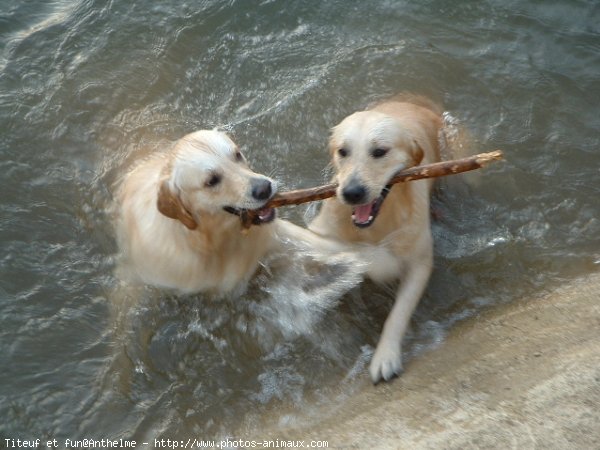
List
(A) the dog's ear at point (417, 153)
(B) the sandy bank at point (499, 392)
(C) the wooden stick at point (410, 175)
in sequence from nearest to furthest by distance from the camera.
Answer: (B) the sandy bank at point (499, 392) → (C) the wooden stick at point (410, 175) → (A) the dog's ear at point (417, 153)

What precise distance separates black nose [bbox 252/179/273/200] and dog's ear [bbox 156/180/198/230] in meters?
0.44

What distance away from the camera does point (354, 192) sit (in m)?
4.38

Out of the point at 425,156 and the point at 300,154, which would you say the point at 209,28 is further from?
the point at 425,156

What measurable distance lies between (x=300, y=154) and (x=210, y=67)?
4.67 ft

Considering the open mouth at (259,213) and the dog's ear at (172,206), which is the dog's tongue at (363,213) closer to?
the open mouth at (259,213)

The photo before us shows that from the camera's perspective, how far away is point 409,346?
175 inches

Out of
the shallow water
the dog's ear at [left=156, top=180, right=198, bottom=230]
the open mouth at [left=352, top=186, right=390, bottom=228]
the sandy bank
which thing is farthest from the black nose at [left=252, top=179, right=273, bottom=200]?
the sandy bank

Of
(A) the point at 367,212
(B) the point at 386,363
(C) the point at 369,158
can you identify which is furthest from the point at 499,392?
(C) the point at 369,158

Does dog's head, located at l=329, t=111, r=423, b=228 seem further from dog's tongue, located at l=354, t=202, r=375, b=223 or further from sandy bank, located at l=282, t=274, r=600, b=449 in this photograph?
sandy bank, located at l=282, t=274, r=600, b=449

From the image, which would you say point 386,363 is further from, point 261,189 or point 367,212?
point 261,189

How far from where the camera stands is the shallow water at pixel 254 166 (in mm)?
4480

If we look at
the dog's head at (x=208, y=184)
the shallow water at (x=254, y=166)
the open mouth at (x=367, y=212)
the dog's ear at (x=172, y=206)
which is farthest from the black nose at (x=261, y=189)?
the shallow water at (x=254, y=166)

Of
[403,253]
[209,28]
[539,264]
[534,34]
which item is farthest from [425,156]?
[209,28]

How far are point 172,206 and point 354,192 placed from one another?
43.3 inches
